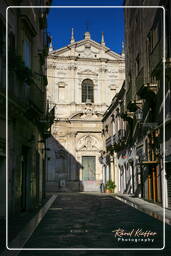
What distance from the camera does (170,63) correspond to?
11.9m

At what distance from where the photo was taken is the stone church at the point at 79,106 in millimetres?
34938

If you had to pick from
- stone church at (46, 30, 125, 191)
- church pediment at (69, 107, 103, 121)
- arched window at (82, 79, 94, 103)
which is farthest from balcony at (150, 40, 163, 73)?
arched window at (82, 79, 94, 103)

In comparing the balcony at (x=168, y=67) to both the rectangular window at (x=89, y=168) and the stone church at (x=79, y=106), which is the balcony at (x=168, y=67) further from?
the rectangular window at (x=89, y=168)

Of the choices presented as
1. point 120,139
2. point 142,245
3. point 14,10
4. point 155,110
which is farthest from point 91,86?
point 142,245

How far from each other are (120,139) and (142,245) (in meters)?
20.2

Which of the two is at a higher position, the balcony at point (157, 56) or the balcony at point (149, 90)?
the balcony at point (157, 56)

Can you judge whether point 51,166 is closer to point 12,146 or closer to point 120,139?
point 120,139

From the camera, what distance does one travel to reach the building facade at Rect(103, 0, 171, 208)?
14.4 m

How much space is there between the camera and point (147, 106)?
18281 millimetres

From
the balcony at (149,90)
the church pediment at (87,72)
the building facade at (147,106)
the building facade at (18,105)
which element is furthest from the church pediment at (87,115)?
the building facade at (18,105)

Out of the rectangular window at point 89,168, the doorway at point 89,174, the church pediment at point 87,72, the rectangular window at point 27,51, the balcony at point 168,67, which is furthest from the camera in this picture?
the church pediment at point 87,72

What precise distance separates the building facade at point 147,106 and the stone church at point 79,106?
30.4 ft

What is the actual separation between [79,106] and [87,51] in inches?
234

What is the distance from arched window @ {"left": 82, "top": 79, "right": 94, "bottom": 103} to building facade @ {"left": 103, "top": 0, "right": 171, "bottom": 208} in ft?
37.6
